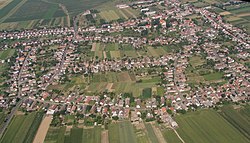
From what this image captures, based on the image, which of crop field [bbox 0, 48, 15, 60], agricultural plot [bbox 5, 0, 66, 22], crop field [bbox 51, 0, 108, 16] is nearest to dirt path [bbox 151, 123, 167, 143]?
crop field [bbox 0, 48, 15, 60]

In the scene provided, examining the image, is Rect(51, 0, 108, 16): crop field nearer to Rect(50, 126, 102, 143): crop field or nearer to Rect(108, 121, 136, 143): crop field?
Rect(50, 126, 102, 143): crop field

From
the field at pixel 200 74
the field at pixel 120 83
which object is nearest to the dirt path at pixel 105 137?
the field at pixel 120 83

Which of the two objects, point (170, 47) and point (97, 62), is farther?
point (170, 47)

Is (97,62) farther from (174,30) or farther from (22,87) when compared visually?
(174,30)

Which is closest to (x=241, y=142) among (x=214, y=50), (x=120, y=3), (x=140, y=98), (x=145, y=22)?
(x=140, y=98)

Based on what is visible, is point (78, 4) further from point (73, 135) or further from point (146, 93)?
point (73, 135)
